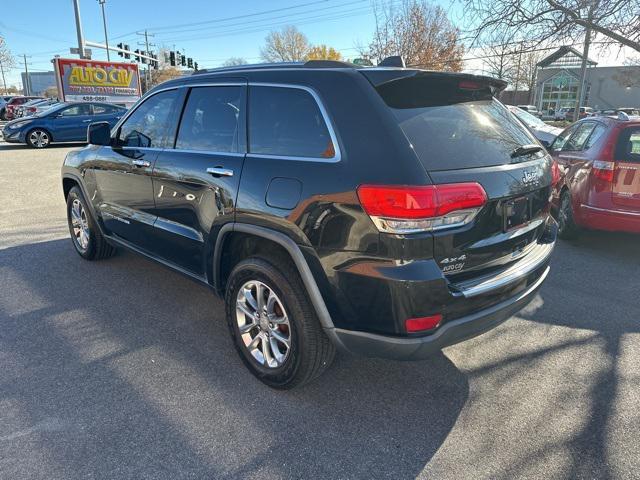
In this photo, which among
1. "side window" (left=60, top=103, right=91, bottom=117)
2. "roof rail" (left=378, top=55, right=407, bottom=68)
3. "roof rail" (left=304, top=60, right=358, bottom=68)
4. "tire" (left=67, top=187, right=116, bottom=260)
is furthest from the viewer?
"side window" (left=60, top=103, right=91, bottom=117)

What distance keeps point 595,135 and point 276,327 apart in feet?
15.3

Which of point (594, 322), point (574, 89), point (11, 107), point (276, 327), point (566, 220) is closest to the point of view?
point (276, 327)

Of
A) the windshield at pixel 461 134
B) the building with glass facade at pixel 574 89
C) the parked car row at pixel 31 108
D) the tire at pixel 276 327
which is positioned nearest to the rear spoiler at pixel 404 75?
the windshield at pixel 461 134

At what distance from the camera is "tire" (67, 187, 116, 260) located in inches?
190

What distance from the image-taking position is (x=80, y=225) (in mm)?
5090

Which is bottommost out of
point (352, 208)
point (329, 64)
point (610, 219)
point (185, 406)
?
point (185, 406)

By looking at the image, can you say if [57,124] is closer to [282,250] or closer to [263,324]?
[263,324]

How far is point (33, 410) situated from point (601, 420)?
10.4ft

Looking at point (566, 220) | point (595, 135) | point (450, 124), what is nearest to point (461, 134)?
point (450, 124)

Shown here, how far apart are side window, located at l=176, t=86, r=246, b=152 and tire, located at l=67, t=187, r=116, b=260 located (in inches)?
76.1

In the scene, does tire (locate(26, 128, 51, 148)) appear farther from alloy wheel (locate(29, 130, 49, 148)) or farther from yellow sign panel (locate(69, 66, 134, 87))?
yellow sign panel (locate(69, 66, 134, 87))

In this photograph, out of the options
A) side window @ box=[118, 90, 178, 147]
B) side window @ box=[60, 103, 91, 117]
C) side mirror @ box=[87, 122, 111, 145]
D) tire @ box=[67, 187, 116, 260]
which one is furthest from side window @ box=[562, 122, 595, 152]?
side window @ box=[60, 103, 91, 117]

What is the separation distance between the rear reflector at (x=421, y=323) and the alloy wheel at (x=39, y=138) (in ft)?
56.2

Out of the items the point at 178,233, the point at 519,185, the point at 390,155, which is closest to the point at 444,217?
the point at 390,155
